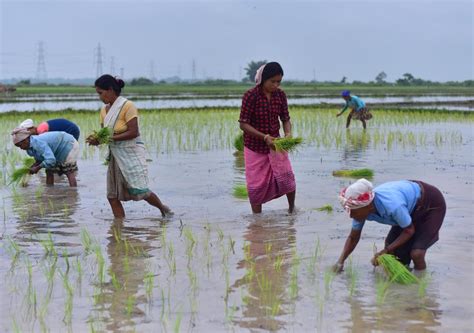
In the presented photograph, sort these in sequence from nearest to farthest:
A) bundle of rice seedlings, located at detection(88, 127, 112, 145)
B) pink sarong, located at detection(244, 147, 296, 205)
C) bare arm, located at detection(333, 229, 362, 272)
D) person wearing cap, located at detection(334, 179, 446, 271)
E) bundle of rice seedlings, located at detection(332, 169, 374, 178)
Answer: person wearing cap, located at detection(334, 179, 446, 271) → bare arm, located at detection(333, 229, 362, 272) → bundle of rice seedlings, located at detection(88, 127, 112, 145) → pink sarong, located at detection(244, 147, 296, 205) → bundle of rice seedlings, located at detection(332, 169, 374, 178)

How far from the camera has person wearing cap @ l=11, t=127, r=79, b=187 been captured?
23.1 ft

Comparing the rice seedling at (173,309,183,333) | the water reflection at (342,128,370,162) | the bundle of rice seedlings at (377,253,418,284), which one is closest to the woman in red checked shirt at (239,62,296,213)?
the bundle of rice seedlings at (377,253,418,284)

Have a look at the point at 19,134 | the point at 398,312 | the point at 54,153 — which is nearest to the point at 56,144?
the point at 54,153

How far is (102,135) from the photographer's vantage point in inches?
216

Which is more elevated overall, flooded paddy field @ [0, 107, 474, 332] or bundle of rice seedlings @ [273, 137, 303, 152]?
bundle of rice seedlings @ [273, 137, 303, 152]

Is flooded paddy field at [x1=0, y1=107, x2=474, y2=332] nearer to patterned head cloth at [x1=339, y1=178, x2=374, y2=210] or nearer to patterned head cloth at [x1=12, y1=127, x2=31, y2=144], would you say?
patterned head cloth at [x1=339, y1=178, x2=374, y2=210]

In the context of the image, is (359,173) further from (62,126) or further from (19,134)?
(19,134)

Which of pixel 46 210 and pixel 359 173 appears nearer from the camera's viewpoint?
pixel 46 210

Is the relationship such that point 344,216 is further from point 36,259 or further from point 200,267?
point 36,259

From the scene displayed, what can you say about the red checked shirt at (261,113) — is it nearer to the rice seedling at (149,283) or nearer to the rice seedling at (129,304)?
the rice seedling at (149,283)

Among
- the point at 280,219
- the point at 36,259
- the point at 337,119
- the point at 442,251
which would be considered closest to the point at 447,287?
the point at 442,251

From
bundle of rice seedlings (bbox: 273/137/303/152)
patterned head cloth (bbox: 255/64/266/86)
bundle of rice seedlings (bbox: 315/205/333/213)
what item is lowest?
bundle of rice seedlings (bbox: 315/205/333/213)

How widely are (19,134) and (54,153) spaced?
2.60 ft

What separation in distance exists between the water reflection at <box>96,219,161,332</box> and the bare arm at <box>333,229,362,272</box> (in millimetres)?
1102
